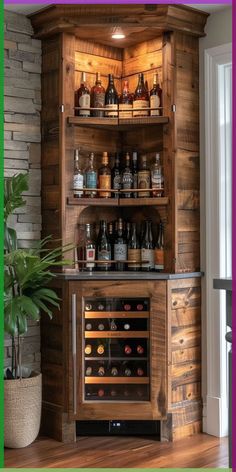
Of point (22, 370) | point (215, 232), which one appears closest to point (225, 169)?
point (215, 232)

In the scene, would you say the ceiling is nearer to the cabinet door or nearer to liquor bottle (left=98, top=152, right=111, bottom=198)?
liquor bottle (left=98, top=152, right=111, bottom=198)

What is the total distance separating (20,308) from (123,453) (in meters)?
0.98

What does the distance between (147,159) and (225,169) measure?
533 millimetres

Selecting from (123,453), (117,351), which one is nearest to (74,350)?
(117,351)

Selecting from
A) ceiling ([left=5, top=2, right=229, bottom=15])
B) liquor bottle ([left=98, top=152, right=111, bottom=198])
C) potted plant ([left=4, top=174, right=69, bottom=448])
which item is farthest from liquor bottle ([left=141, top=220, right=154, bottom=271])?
ceiling ([left=5, top=2, right=229, bottom=15])

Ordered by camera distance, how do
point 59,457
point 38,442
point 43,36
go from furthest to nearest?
1. point 43,36
2. point 38,442
3. point 59,457

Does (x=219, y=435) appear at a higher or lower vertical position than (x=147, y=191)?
lower

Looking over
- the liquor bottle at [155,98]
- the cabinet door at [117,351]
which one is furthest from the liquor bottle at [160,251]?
the liquor bottle at [155,98]

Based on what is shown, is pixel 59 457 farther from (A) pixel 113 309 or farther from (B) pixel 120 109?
(B) pixel 120 109

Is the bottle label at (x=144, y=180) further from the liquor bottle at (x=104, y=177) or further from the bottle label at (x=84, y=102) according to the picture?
the bottle label at (x=84, y=102)

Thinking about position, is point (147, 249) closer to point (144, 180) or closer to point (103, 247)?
point (103, 247)

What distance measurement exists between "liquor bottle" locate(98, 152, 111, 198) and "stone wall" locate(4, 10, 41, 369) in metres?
0.40

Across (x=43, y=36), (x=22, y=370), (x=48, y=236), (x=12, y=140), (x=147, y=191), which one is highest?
(x=43, y=36)

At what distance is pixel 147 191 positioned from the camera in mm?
4035
